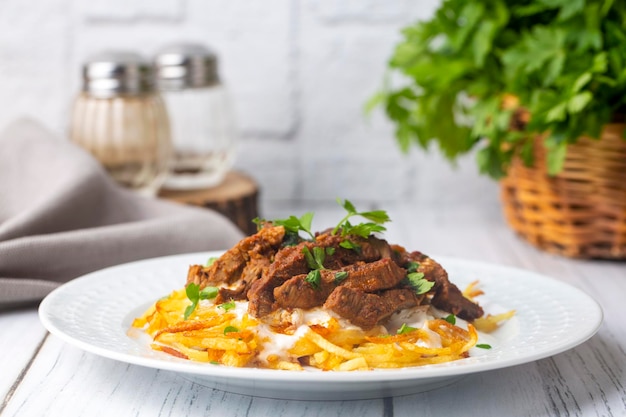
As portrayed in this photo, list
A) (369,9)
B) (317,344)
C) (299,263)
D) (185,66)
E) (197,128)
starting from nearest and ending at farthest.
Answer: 1. (317,344)
2. (299,263)
3. (185,66)
4. (197,128)
5. (369,9)

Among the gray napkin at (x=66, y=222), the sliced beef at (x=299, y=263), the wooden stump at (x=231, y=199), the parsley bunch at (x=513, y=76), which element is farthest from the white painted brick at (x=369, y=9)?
the sliced beef at (x=299, y=263)

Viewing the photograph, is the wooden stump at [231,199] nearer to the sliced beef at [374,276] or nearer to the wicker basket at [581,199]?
the wicker basket at [581,199]

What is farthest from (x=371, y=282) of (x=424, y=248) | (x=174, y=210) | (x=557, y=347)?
(x=424, y=248)

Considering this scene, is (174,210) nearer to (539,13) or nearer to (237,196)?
(237,196)

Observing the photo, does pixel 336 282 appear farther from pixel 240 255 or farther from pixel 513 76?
pixel 513 76

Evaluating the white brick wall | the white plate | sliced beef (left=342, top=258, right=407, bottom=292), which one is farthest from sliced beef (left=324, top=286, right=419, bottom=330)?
the white brick wall

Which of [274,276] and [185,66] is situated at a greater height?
[185,66]

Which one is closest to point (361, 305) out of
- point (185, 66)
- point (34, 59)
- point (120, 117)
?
point (120, 117)
